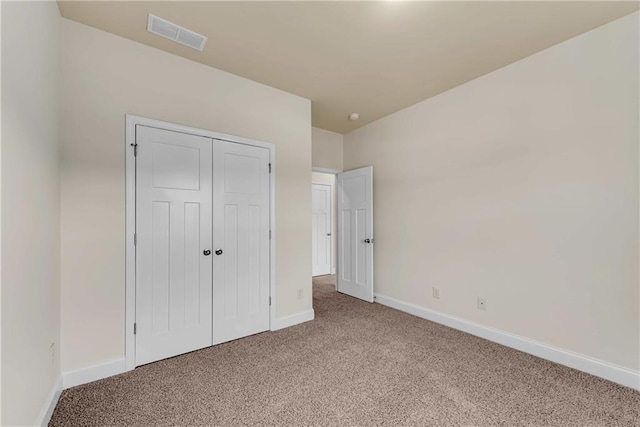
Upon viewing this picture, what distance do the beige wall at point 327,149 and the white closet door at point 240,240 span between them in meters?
1.53

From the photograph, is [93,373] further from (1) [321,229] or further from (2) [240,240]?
(1) [321,229]

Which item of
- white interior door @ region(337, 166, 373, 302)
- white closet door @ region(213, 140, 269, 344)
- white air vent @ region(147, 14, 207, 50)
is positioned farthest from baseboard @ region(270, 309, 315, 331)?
white air vent @ region(147, 14, 207, 50)

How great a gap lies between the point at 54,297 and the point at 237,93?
2293mm

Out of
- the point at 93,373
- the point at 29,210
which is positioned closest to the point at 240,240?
the point at 93,373

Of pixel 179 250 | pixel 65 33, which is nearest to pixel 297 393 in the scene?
pixel 179 250

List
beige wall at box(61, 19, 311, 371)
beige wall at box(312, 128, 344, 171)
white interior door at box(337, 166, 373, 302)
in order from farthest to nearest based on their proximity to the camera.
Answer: beige wall at box(312, 128, 344, 171) < white interior door at box(337, 166, 373, 302) < beige wall at box(61, 19, 311, 371)

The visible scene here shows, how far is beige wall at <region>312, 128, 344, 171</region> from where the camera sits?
14.8 feet

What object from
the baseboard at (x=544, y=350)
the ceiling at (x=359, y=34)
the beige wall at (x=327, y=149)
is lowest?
the baseboard at (x=544, y=350)

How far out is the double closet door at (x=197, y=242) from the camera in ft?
7.77

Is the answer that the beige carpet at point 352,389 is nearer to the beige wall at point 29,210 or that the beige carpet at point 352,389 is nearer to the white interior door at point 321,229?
the beige wall at point 29,210

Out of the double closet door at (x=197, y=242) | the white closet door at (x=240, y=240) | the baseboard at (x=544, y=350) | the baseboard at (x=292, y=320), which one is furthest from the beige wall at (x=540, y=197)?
the double closet door at (x=197, y=242)

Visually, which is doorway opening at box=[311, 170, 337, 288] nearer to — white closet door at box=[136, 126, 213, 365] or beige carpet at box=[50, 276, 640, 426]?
beige carpet at box=[50, 276, 640, 426]

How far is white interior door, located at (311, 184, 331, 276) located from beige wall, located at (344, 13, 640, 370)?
8.99 ft

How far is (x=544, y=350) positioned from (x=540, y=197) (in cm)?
135
